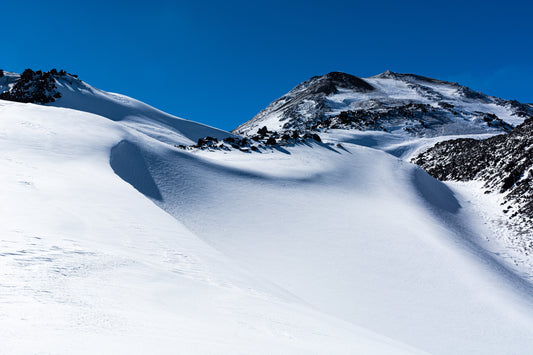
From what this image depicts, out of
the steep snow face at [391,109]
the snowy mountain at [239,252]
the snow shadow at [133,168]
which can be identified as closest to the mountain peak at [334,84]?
the steep snow face at [391,109]

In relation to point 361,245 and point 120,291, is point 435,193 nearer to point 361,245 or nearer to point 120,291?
point 361,245

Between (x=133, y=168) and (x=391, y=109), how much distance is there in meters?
62.7

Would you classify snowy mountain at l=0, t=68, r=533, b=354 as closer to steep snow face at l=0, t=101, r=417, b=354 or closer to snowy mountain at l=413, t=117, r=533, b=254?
steep snow face at l=0, t=101, r=417, b=354

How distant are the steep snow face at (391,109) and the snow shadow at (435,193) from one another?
3037 centimetres

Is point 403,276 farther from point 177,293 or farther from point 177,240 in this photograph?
point 177,293

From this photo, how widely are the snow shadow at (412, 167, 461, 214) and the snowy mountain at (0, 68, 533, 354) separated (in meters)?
0.17

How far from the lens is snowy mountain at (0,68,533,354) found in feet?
13.3

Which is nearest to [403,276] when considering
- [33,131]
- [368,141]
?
[33,131]

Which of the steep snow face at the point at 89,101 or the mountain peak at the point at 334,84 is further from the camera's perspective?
the mountain peak at the point at 334,84

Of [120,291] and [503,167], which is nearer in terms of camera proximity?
[120,291]

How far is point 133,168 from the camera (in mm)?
18156

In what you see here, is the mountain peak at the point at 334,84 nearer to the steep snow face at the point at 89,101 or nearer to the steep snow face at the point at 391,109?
the steep snow face at the point at 391,109

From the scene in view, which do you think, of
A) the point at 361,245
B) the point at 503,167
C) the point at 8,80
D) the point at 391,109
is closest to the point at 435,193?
the point at 503,167

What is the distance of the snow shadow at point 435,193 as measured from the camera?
79.2 ft
